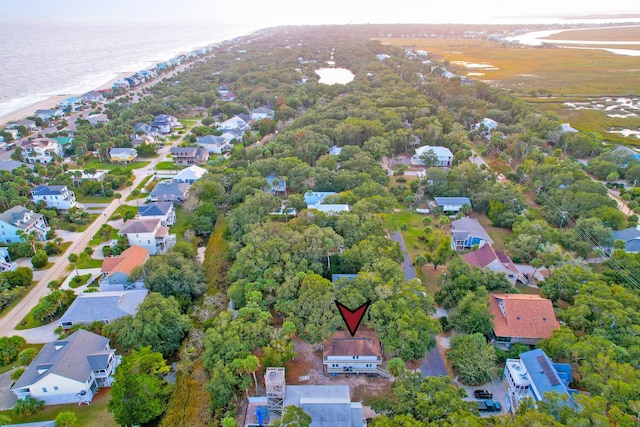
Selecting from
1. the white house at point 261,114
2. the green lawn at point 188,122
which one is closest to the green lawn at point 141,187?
the green lawn at point 188,122

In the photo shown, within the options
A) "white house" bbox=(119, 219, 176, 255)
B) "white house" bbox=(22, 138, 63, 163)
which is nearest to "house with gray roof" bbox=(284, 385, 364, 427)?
"white house" bbox=(119, 219, 176, 255)

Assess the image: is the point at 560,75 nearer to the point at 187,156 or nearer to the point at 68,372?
the point at 187,156

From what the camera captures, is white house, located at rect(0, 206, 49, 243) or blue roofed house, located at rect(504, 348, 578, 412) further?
white house, located at rect(0, 206, 49, 243)

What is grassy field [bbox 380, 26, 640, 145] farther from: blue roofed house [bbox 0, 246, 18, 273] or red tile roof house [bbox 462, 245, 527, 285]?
blue roofed house [bbox 0, 246, 18, 273]

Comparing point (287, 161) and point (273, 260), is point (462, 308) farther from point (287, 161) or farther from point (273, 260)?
point (287, 161)

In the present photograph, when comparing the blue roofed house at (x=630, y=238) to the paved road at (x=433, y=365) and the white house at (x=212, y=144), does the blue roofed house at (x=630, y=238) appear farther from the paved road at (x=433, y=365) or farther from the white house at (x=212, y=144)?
the white house at (x=212, y=144)

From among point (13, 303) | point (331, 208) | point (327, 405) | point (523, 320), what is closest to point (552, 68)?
point (331, 208)

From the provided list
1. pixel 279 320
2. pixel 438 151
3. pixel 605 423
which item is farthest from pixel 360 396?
pixel 438 151
